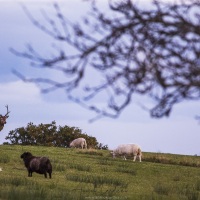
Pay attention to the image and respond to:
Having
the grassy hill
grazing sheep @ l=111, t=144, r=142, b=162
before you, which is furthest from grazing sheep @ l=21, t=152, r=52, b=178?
grazing sheep @ l=111, t=144, r=142, b=162

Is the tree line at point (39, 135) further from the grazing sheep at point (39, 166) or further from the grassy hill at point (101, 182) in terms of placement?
the grazing sheep at point (39, 166)

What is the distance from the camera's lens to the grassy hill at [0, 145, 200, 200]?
588 inches

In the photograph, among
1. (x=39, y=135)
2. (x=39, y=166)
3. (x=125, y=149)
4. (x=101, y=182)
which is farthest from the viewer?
(x=39, y=135)

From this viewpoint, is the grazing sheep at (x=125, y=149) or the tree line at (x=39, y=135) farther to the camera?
the tree line at (x=39, y=135)

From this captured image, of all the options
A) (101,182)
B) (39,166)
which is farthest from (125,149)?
(101,182)

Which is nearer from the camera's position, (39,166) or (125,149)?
(39,166)

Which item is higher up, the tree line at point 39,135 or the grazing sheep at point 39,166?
the tree line at point 39,135

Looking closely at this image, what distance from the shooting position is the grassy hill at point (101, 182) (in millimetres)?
14930

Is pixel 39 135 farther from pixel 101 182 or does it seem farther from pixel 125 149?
pixel 101 182

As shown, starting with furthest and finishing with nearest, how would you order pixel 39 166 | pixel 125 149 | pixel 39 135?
pixel 39 135
pixel 125 149
pixel 39 166

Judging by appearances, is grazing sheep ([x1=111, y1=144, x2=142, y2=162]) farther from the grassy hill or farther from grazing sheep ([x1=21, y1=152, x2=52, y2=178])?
grazing sheep ([x1=21, y1=152, x2=52, y2=178])

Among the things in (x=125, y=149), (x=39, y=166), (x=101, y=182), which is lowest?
(x=101, y=182)

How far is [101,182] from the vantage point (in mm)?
19078

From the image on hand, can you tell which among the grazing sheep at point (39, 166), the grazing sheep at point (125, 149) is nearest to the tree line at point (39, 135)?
the grazing sheep at point (125, 149)
